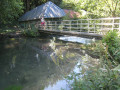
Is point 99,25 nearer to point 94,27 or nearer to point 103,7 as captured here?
point 103,7

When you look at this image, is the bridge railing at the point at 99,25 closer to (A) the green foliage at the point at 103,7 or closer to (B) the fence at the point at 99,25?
(B) the fence at the point at 99,25

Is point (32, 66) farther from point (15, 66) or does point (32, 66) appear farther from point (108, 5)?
point (108, 5)

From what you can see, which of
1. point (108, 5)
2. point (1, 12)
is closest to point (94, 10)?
point (108, 5)

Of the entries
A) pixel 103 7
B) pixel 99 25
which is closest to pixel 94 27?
pixel 103 7

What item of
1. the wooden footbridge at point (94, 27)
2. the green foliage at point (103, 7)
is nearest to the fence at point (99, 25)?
the wooden footbridge at point (94, 27)

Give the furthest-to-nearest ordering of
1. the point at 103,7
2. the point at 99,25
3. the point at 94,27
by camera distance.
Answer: the point at 99,25 < the point at 103,7 < the point at 94,27

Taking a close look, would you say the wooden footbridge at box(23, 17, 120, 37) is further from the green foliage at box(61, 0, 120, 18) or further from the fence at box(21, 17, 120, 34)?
the green foliage at box(61, 0, 120, 18)

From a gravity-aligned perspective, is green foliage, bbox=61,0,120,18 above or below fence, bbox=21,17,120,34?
above

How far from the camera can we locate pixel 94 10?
33.9 feet

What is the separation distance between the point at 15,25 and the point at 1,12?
15964mm

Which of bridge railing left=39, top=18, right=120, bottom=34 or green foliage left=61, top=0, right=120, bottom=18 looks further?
green foliage left=61, top=0, right=120, bottom=18

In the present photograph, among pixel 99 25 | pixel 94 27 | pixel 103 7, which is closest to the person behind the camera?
pixel 94 27

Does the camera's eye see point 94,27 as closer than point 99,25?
Yes

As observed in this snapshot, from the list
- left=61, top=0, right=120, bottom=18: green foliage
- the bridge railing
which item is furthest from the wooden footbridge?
left=61, top=0, right=120, bottom=18: green foliage
